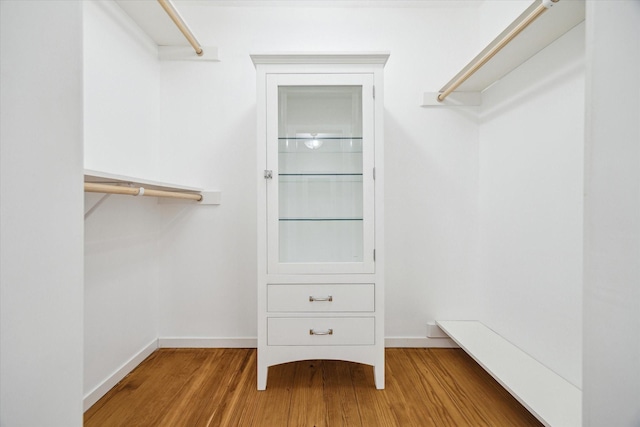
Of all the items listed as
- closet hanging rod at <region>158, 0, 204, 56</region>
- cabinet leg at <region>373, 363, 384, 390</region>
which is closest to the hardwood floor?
cabinet leg at <region>373, 363, 384, 390</region>

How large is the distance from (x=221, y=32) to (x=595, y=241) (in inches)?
81.4

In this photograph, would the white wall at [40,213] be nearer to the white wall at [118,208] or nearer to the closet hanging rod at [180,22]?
the white wall at [118,208]

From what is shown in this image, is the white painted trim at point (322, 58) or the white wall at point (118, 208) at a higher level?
the white painted trim at point (322, 58)

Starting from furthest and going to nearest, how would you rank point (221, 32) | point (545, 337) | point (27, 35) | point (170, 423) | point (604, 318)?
1. point (221, 32)
2. point (545, 337)
3. point (170, 423)
4. point (604, 318)
5. point (27, 35)

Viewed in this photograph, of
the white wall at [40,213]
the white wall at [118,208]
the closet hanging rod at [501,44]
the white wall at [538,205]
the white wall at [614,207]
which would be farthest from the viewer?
the white wall at [118,208]

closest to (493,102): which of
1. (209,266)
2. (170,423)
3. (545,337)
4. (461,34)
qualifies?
(461,34)

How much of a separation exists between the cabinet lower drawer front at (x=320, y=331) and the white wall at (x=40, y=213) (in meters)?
0.92

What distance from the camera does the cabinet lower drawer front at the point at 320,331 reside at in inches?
56.1

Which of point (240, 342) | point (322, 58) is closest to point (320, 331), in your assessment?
point (240, 342)

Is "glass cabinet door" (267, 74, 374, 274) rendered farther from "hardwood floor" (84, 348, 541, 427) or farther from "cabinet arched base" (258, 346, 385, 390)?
"hardwood floor" (84, 348, 541, 427)

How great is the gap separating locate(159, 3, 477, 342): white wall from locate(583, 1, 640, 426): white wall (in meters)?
1.17

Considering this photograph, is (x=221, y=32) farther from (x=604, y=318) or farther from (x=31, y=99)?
(x=604, y=318)

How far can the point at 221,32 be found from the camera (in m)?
1.85

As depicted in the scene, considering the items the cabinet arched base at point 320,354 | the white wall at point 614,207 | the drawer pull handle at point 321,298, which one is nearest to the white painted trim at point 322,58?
the white wall at point 614,207
